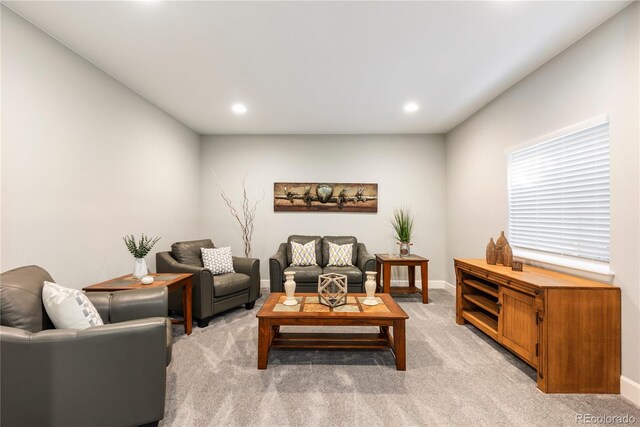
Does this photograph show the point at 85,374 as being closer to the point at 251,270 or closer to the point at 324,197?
the point at 251,270

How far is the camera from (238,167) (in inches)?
201

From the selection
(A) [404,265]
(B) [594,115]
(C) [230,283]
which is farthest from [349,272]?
(B) [594,115]

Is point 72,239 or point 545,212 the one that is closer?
point 72,239

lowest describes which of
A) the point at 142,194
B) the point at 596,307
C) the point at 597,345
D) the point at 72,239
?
the point at 597,345

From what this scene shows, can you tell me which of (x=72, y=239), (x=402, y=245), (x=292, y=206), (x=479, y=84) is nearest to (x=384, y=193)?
(x=402, y=245)

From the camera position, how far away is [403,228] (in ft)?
15.4

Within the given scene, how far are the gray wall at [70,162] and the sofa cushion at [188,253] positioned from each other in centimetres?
33

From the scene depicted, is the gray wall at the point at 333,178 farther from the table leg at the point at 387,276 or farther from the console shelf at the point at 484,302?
the console shelf at the point at 484,302

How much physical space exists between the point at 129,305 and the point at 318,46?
2.56 meters

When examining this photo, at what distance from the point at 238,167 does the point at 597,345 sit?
4.96m

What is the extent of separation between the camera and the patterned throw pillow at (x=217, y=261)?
154 inches

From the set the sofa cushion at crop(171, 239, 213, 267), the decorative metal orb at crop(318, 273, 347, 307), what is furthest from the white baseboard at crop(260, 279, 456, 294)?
the decorative metal orb at crop(318, 273, 347, 307)

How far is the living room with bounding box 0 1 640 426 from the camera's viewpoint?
1972 millimetres

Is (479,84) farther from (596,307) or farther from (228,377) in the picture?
(228,377)
